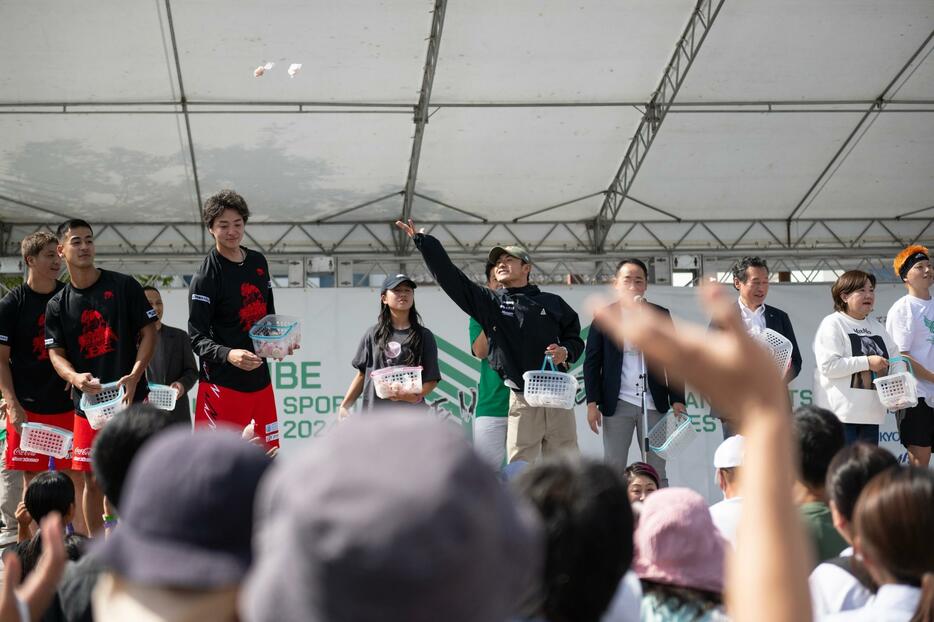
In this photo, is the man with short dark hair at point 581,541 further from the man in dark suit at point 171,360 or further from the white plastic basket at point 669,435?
the man in dark suit at point 171,360

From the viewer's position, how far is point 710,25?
26.8 feet

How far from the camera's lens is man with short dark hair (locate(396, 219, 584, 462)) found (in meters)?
5.83

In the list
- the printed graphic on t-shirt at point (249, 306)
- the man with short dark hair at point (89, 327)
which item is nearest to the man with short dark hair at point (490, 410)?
the printed graphic on t-shirt at point (249, 306)

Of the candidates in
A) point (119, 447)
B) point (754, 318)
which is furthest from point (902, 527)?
point (754, 318)

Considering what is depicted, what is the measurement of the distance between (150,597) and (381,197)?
8991 mm

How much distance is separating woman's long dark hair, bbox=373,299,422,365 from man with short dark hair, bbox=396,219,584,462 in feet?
1.10

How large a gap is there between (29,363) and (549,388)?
285 cm

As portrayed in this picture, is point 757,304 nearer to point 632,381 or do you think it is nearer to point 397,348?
point 632,381

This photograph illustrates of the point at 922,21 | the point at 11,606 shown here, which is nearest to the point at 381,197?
the point at 922,21

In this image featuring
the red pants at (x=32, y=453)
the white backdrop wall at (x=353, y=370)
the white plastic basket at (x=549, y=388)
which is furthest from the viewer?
the white backdrop wall at (x=353, y=370)

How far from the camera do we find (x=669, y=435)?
20.6ft

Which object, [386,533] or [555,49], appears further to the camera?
[555,49]

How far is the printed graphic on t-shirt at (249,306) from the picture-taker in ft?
17.5

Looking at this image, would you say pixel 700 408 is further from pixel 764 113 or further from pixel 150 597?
pixel 150 597
